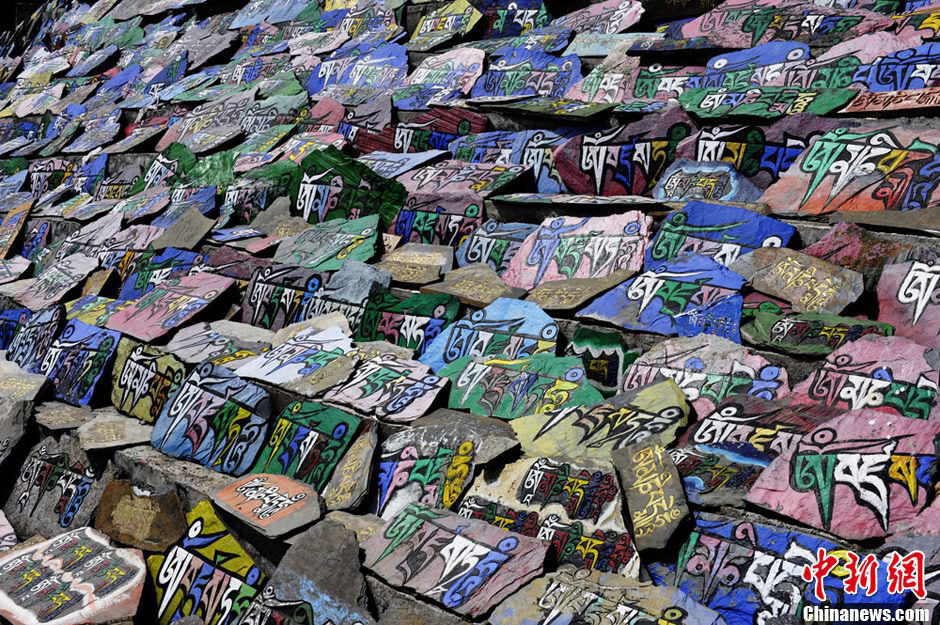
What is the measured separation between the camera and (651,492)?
4754 mm

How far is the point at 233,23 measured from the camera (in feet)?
58.3

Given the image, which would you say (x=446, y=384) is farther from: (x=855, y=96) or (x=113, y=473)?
(x=855, y=96)

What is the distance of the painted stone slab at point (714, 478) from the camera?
470 cm

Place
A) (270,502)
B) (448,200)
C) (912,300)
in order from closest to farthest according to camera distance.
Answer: (912,300) → (270,502) → (448,200)

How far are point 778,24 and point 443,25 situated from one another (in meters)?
5.01

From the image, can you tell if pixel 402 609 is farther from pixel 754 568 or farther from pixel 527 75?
pixel 527 75

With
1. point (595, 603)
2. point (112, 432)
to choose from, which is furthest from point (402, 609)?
point (112, 432)

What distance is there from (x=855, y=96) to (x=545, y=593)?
15.9ft

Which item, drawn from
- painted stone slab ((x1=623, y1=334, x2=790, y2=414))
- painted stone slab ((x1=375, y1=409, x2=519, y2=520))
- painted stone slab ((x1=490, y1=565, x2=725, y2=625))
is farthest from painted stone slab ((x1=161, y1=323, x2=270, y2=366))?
painted stone slab ((x1=490, y1=565, x2=725, y2=625))

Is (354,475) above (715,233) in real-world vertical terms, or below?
below

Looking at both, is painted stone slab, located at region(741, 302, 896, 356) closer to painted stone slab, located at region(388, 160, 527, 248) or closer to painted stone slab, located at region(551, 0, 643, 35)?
painted stone slab, located at region(388, 160, 527, 248)

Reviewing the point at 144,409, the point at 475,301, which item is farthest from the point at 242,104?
the point at 475,301

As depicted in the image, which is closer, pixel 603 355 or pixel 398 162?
pixel 603 355

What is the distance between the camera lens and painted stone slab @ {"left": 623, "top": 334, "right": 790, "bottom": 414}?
5457 mm
